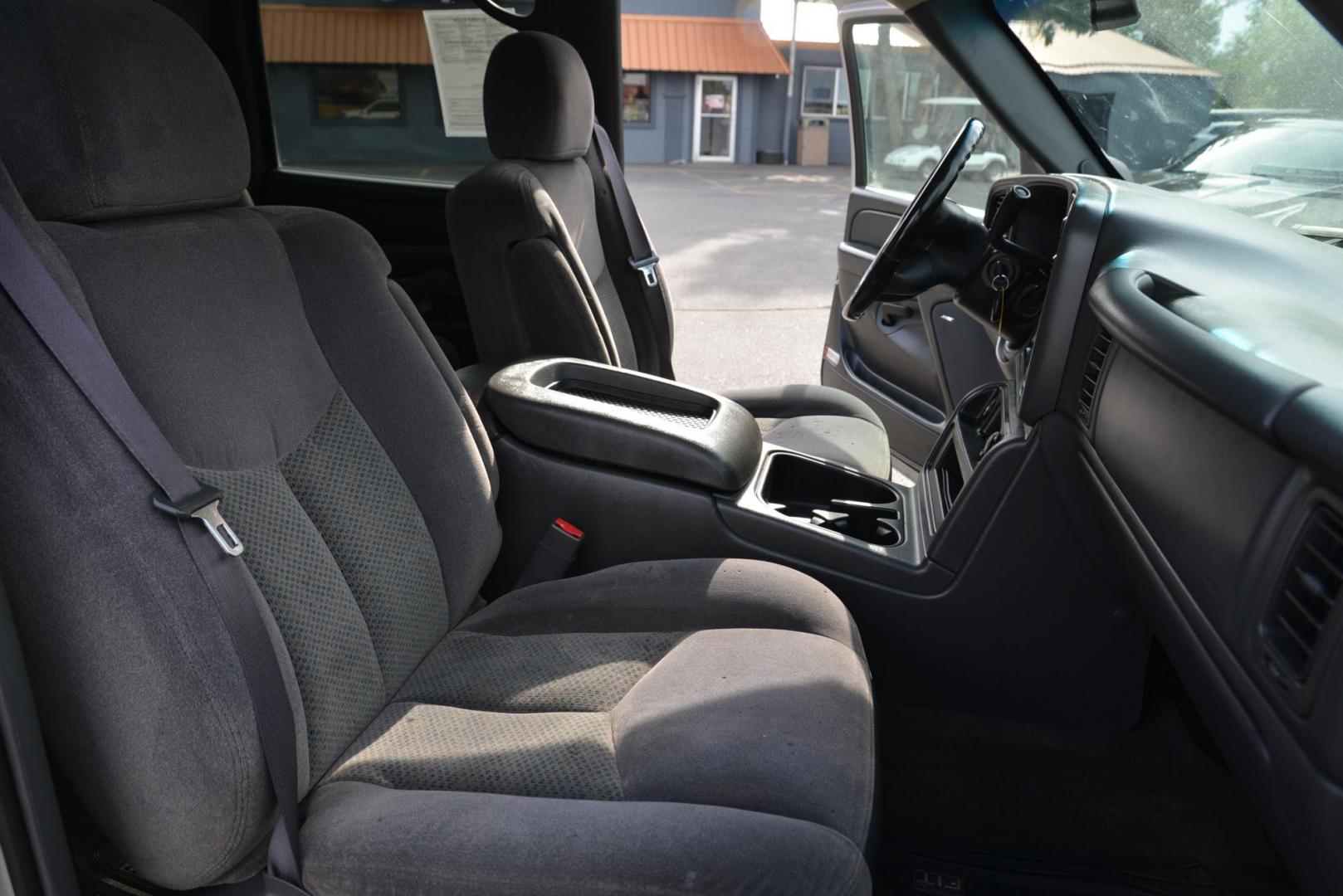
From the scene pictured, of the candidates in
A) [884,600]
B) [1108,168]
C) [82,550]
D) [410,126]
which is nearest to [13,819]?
[82,550]

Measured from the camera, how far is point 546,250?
2.13 m

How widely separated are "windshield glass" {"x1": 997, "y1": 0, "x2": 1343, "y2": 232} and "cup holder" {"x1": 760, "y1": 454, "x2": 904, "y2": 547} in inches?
32.1

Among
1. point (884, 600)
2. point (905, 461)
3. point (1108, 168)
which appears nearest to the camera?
point (884, 600)

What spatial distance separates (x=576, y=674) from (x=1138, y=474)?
712mm

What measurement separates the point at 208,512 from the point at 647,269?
5.56 feet

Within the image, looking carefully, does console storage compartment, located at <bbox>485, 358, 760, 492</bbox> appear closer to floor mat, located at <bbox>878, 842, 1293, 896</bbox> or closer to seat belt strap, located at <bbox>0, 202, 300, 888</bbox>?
floor mat, located at <bbox>878, 842, 1293, 896</bbox>

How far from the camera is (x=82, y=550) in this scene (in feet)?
3.25

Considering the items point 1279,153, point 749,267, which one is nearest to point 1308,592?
point 1279,153

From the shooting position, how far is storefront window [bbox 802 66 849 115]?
1698cm

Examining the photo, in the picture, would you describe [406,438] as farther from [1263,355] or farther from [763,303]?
[763,303]

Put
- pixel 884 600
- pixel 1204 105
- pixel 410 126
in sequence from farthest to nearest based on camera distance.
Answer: pixel 410 126
pixel 1204 105
pixel 884 600

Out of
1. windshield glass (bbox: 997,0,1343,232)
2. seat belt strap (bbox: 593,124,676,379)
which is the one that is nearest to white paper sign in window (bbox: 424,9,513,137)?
seat belt strap (bbox: 593,124,676,379)

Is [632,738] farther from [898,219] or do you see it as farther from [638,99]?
[638,99]

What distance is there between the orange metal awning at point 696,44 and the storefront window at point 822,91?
1606mm
